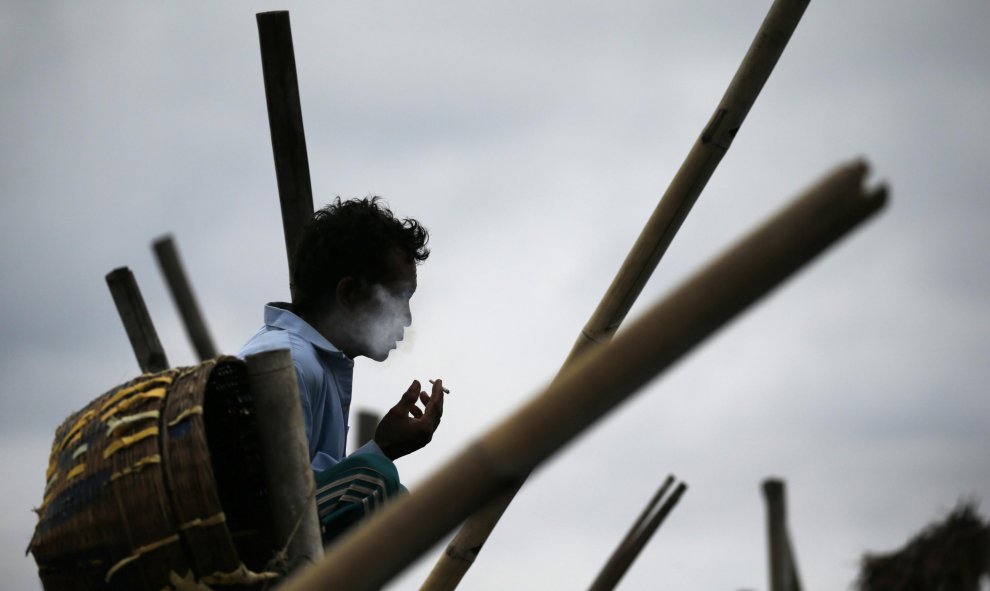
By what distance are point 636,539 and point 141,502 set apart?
1.92 m

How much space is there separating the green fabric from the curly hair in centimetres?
79

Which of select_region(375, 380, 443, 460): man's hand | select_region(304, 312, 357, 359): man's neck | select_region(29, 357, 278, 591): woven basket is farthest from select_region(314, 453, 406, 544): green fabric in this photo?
select_region(304, 312, 357, 359): man's neck

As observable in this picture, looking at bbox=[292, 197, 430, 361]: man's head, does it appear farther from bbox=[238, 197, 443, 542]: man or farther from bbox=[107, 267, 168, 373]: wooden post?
bbox=[107, 267, 168, 373]: wooden post

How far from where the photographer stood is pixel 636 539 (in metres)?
3.76

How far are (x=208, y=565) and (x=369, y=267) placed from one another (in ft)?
4.11

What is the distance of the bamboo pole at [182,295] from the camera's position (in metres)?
5.08

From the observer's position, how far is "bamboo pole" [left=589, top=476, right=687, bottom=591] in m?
3.71

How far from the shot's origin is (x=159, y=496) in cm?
215

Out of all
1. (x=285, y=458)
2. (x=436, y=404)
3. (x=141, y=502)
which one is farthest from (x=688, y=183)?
(x=141, y=502)

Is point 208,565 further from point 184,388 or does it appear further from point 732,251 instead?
point 732,251

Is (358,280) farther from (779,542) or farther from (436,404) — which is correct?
(779,542)

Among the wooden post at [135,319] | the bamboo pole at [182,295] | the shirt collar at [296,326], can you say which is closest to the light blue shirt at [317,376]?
the shirt collar at [296,326]

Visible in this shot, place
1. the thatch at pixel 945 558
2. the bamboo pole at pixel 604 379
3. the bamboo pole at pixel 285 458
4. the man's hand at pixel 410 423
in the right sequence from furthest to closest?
1. the man's hand at pixel 410 423
2. the bamboo pole at pixel 285 458
3. the thatch at pixel 945 558
4. the bamboo pole at pixel 604 379

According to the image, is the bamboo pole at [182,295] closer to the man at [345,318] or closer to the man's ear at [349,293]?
the man at [345,318]
